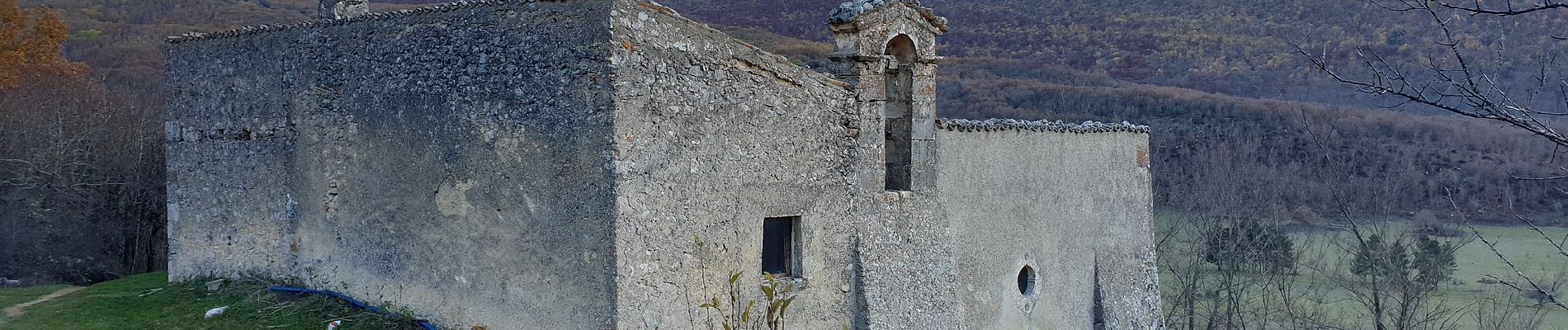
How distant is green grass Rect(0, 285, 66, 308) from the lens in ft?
41.9

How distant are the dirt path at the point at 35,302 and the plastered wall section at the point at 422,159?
177cm

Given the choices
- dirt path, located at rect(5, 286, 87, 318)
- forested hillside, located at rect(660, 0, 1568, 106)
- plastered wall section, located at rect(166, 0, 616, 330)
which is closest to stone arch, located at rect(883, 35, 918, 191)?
plastered wall section, located at rect(166, 0, 616, 330)

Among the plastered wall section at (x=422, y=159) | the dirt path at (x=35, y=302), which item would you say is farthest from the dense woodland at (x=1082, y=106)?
the plastered wall section at (x=422, y=159)

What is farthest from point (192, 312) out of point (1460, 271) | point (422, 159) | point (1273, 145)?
point (1273, 145)

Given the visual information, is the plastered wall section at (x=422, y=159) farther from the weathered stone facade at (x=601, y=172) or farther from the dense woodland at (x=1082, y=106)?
the dense woodland at (x=1082, y=106)

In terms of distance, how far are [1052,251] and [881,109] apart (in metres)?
3.59

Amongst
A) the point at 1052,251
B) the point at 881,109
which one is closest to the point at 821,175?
the point at 881,109

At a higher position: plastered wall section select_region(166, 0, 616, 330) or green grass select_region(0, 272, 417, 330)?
plastered wall section select_region(166, 0, 616, 330)

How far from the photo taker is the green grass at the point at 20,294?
12.8 metres

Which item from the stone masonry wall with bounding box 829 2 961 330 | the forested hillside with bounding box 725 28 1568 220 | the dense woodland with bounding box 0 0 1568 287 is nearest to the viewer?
the stone masonry wall with bounding box 829 2 961 330

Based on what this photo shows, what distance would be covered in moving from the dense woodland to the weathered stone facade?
7.11m

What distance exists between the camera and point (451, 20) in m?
8.93

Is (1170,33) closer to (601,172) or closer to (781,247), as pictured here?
(781,247)

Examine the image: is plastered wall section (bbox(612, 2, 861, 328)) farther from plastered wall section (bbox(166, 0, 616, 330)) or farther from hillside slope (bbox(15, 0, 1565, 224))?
hillside slope (bbox(15, 0, 1565, 224))
